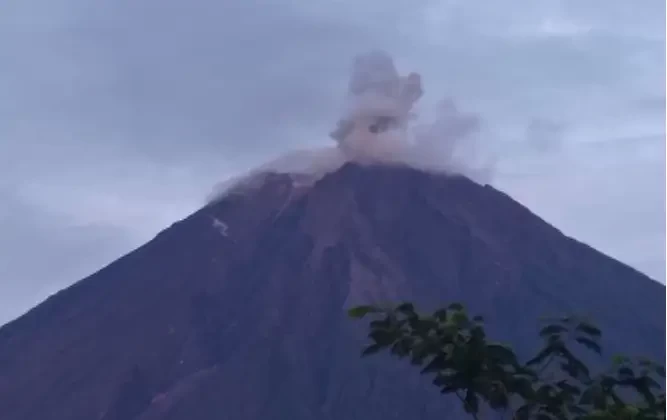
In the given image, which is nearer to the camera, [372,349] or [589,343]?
[372,349]

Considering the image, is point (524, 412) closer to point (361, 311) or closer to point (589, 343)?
point (589, 343)

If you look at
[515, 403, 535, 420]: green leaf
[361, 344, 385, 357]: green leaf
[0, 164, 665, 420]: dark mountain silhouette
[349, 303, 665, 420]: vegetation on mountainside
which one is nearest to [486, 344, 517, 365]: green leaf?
[349, 303, 665, 420]: vegetation on mountainside

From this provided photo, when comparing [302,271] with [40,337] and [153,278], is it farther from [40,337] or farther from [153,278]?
[40,337]

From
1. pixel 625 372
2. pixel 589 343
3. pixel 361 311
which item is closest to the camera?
pixel 361 311

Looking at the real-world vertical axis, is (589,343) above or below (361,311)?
below

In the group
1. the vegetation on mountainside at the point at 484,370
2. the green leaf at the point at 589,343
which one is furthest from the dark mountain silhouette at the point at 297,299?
the vegetation on mountainside at the point at 484,370

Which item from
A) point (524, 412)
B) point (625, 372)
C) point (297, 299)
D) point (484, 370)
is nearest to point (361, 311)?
point (484, 370)

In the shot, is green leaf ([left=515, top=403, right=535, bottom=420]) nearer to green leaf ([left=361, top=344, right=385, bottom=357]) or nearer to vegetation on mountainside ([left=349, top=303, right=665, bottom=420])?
vegetation on mountainside ([left=349, top=303, right=665, bottom=420])
